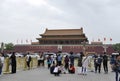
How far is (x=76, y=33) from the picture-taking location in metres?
77.6

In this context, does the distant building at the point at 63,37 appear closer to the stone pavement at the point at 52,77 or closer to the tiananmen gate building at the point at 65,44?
the tiananmen gate building at the point at 65,44

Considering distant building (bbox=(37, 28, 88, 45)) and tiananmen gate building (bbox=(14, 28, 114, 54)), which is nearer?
tiananmen gate building (bbox=(14, 28, 114, 54))

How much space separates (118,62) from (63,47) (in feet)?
207

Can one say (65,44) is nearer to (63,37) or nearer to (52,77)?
(63,37)

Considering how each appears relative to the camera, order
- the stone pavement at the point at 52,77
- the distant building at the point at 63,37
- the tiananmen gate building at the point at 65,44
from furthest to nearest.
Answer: the distant building at the point at 63,37 → the tiananmen gate building at the point at 65,44 → the stone pavement at the point at 52,77

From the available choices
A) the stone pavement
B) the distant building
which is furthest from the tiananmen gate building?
the stone pavement

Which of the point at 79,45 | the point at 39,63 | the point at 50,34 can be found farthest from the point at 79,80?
the point at 50,34

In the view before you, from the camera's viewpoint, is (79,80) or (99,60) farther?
(99,60)

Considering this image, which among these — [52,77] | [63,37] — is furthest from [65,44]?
[52,77]

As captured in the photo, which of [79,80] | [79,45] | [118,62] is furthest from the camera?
[79,45]

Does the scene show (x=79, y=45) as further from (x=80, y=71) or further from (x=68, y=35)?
(x=80, y=71)

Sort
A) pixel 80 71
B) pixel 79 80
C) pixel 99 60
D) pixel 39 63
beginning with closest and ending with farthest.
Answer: pixel 79 80, pixel 80 71, pixel 99 60, pixel 39 63

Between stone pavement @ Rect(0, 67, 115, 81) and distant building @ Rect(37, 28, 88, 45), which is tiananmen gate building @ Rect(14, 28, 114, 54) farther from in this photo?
stone pavement @ Rect(0, 67, 115, 81)

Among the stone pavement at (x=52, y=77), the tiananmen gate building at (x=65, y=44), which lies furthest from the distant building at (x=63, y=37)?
the stone pavement at (x=52, y=77)
